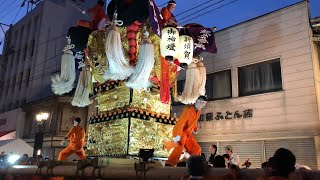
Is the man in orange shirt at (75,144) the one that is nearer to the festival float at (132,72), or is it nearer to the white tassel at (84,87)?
the festival float at (132,72)

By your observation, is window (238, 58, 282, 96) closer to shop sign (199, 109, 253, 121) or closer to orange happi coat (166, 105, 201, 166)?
shop sign (199, 109, 253, 121)

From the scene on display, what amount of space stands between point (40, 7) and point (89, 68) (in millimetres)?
20029

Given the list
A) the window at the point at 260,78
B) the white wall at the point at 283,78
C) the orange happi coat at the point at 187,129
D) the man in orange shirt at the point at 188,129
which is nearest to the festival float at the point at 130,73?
the man in orange shirt at the point at 188,129

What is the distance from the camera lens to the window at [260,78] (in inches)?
432

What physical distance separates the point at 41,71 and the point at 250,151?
1847cm

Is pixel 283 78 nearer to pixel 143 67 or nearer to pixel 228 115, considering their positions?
pixel 228 115

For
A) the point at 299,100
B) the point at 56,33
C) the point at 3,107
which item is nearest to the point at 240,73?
the point at 299,100

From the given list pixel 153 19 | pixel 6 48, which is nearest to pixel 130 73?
pixel 153 19

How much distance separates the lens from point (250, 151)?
11.1 metres

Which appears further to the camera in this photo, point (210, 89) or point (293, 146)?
point (210, 89)

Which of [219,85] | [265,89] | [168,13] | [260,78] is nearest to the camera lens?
[168,13]

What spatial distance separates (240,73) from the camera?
1212cm

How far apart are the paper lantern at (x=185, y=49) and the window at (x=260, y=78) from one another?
5433 mm

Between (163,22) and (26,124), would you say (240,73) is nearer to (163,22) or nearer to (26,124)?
(163,22)
